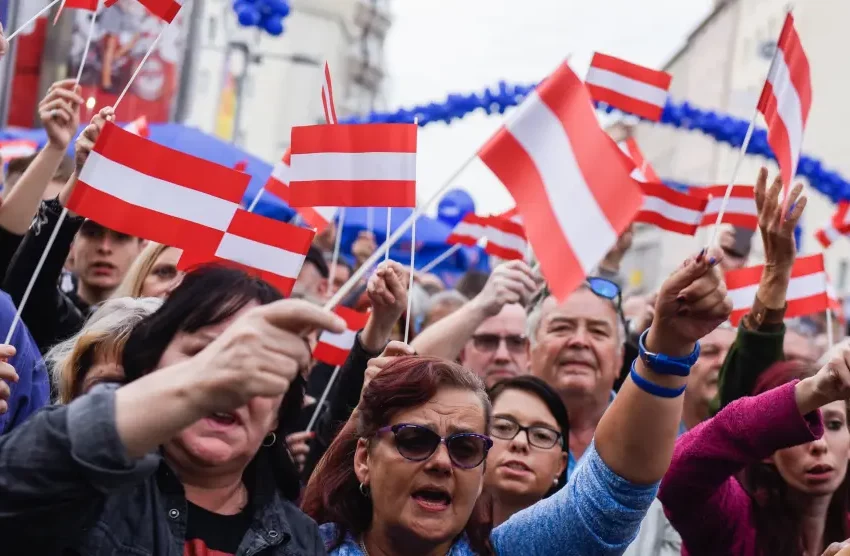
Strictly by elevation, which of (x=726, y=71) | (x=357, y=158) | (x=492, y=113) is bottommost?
(x=357, y=158)

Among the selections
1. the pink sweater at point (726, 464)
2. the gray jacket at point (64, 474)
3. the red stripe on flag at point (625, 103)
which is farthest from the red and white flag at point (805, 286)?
the gray jacket at point (64, 474)

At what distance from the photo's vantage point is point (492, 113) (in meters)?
13.1

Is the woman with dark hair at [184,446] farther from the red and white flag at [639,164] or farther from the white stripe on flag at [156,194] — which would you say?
the red and white flag at [639,164]

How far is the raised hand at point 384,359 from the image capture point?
3302 millimetres

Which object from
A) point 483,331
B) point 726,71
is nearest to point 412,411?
point 483,331

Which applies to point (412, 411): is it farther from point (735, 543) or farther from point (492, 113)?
point (492, 113)

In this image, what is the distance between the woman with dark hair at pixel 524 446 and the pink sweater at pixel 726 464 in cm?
54

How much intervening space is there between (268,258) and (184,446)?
1.37 metres

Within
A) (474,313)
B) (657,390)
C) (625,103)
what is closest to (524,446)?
(474,313)

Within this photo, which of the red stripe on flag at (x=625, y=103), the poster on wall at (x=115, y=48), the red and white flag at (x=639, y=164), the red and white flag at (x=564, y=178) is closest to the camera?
the red and white flag at (x=564, y=178)

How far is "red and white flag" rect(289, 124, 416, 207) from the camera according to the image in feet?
13.0

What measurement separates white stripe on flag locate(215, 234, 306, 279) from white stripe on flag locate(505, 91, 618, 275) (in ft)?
3.13

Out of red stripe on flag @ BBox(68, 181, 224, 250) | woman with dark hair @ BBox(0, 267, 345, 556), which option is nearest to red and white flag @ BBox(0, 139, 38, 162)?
red stripe on flag @ BBox(68, 181, 224, 250)

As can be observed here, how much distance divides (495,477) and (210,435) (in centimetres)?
166
